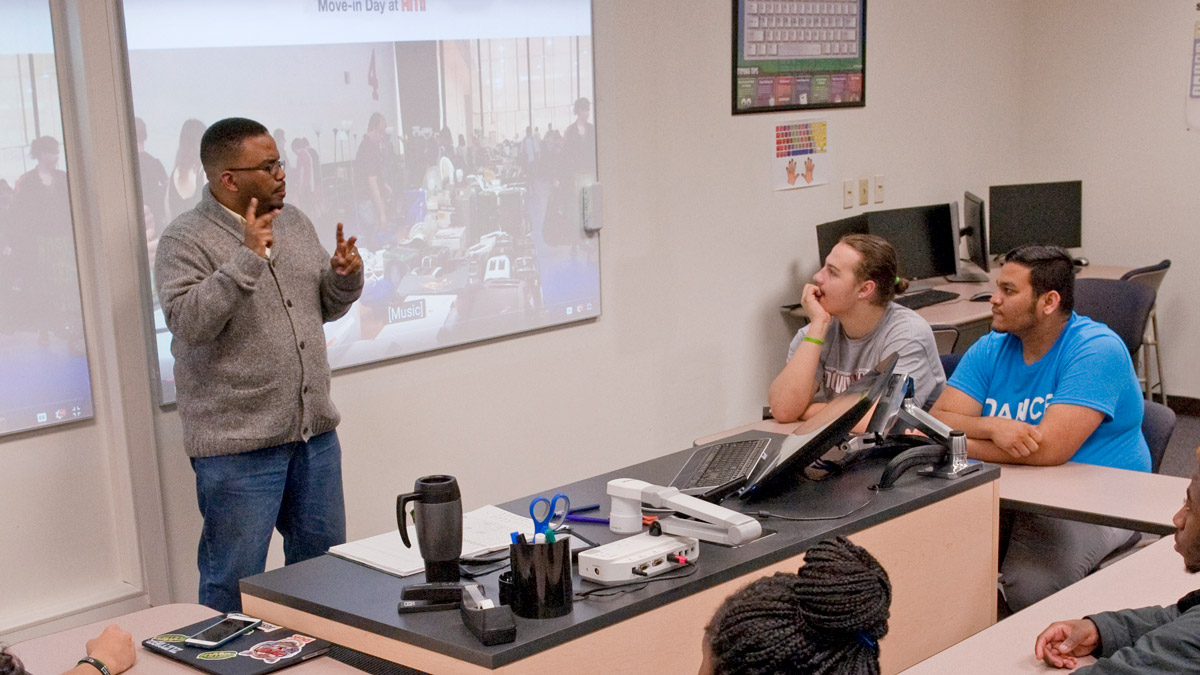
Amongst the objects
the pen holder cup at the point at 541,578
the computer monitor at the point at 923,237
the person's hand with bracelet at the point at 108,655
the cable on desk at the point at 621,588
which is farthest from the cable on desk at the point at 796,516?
the computer monitor at the point at 923,237

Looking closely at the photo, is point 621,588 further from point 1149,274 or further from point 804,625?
point 1149,274

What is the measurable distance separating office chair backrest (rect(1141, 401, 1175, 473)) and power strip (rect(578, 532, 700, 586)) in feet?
5.09

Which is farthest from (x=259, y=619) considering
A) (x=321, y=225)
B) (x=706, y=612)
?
(x=321, y=225)

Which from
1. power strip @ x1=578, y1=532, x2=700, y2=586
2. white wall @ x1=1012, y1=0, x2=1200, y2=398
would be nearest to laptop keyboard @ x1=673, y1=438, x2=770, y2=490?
power strip @ x1=578, y1=532, x2=700, y2=586

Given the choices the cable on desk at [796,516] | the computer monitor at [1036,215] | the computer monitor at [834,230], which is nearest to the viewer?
the cable on desk at [796,516]

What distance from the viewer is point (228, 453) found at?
8.82ft

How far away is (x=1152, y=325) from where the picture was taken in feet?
18.2

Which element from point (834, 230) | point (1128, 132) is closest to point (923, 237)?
point (834, 230)

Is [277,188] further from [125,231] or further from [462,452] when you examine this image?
[462,452]

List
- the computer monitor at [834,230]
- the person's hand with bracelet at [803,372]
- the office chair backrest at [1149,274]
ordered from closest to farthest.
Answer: the person's hand with bracelet at [803,372] → the computer monitor at [834,230] → the office chair backrest at [1149,274]

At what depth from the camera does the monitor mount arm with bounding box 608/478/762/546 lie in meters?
2.06

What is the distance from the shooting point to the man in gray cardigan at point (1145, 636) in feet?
5.10

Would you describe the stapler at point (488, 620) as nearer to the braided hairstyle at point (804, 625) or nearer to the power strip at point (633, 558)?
the power strip at point (633, 558)

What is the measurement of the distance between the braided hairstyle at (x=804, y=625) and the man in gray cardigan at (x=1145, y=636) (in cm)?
55
